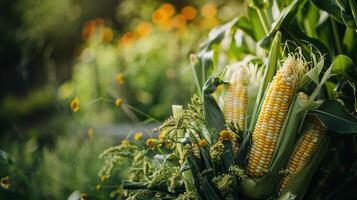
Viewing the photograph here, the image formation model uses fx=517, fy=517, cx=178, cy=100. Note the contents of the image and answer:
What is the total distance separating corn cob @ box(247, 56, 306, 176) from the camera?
4.19 feet

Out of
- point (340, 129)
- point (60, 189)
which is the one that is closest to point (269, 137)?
point (340, 129)

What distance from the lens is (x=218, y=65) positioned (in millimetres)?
1850

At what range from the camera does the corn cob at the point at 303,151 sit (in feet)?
4.38

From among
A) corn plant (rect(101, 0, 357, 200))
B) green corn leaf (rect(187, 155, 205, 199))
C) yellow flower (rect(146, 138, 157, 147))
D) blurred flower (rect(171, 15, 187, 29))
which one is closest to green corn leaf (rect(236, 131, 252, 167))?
corn plant (rect(101, 0, 357, 200))

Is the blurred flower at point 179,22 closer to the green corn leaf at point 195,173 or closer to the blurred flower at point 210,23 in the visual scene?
the blurred flower at point 210,23

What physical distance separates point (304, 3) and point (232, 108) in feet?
1.47

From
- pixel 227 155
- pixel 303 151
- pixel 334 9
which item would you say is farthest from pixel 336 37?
pixel 227 155

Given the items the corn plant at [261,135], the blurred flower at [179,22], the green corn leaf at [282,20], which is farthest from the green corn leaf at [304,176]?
the blurred flower at [179,22]

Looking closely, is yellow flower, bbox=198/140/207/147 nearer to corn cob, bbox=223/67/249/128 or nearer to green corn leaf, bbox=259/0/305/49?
corn cob, bbox=223/67/249/128

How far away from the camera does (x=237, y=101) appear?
4.53ft

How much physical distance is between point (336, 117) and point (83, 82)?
2681mm

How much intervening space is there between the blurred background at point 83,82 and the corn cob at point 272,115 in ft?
1.16

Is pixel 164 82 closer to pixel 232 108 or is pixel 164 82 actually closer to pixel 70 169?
pixel 70 169

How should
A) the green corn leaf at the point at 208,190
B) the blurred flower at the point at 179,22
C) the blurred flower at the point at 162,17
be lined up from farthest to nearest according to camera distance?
the blurred flower at the point at 162,17
the blurred flower at the point at 179,22
the green corn leaf at the point at 208,190
